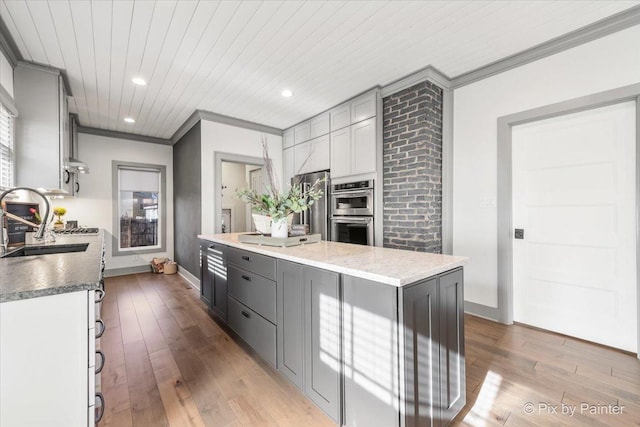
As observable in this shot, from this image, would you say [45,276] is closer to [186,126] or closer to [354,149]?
[354,149]

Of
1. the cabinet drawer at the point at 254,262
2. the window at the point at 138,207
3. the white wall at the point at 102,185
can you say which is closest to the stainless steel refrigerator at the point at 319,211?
the cabinet drawer at the point at 254,262

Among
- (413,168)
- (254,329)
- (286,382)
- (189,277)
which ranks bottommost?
(286,382)

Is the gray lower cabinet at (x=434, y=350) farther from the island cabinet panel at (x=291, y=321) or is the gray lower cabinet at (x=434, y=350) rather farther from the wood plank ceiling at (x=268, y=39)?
the wood plank ceiling at (x=268, y=39)

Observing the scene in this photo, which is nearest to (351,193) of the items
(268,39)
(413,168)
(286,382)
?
(413,168)

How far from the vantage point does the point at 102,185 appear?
4.95 meters

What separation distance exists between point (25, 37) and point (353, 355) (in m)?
3.60

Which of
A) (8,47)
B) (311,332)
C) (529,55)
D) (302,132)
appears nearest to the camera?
(311,332)

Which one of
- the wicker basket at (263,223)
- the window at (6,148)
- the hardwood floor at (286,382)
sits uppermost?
the window at (6,148)

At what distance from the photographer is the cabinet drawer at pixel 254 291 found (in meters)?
1.97

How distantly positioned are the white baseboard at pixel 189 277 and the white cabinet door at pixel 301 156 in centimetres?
239

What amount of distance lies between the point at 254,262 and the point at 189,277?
307 cm

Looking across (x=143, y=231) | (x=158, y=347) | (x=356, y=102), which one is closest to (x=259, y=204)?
(x=158, y=347)

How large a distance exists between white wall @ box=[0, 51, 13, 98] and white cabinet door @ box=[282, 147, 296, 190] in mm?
3322

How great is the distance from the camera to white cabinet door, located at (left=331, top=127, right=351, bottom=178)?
3.70m
